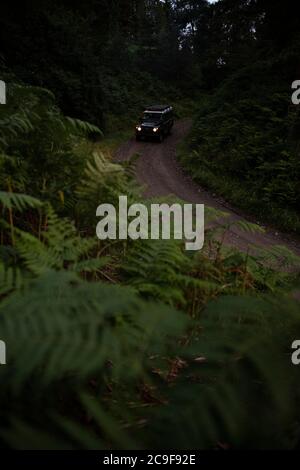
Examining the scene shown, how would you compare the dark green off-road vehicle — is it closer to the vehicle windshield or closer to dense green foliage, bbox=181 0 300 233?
the vehicle windshield

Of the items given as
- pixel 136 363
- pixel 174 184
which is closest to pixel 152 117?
pixel 174 184

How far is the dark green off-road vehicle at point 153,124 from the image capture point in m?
23.2

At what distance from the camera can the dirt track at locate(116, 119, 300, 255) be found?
11.6m

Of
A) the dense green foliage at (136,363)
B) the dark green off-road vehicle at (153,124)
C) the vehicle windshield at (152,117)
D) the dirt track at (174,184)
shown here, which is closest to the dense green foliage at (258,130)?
the dirt track at (174,184)

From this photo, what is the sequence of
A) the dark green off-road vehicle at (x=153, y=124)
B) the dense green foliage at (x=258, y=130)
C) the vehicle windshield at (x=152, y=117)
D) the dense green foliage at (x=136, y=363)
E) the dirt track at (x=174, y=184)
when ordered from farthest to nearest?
1. the vehicle windshield at (x=152, y=117)
2. the dark green off-road vehicle at (x=153, y=124)
3. the dense green foliage at (x=258, y=130)
4. the dirt track at (x=174, y=184)
5. the dense green foliage at (x=136, y=363)

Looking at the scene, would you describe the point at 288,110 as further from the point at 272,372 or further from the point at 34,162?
the point at 272,372

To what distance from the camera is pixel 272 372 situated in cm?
121

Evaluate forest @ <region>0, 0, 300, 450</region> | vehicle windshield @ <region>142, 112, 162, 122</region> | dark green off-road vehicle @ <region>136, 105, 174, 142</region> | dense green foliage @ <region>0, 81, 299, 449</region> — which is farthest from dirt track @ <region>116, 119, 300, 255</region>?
dense green foliage @ <region>0, 81, 299, 449</region>

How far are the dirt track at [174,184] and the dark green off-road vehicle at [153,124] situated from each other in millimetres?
496

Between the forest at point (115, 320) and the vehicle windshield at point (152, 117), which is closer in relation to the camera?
the forest at point (115, 320)

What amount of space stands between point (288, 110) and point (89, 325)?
18326mm

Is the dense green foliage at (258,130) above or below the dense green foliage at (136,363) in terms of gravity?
above

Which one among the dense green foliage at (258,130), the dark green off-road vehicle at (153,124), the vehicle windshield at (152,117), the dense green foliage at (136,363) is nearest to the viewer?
the dense green foliage at (136,363)

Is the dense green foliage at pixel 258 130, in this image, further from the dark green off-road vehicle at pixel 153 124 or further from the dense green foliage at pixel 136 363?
the dense green foliage at pixel 136 363
